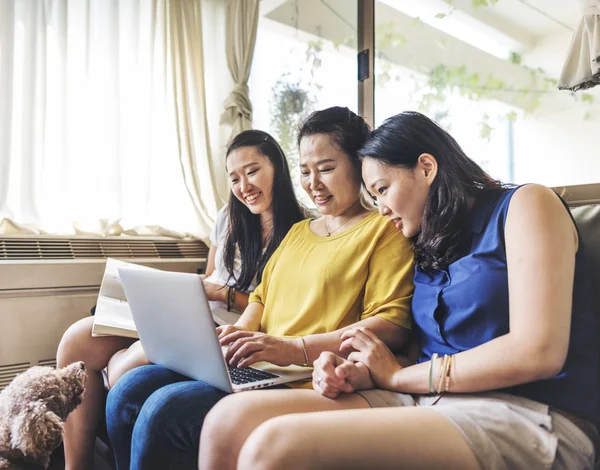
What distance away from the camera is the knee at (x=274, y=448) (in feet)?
2.27

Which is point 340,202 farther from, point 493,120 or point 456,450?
point 493,120

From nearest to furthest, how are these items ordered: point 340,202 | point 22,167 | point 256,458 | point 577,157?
point 256,458 < point 340,202 < point 577,157 < point 22,167

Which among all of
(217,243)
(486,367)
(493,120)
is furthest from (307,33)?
(486,367)

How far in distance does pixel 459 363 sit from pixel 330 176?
585 mm

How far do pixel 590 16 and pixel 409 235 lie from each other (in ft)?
3.37

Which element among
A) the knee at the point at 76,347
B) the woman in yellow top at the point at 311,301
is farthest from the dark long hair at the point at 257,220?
the knee at the point at 76,347

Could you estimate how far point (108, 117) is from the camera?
7.87ft

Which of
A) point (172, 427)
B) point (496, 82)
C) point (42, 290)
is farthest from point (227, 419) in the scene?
point (496, 82)

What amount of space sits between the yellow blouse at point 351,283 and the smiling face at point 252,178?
50 centimetres

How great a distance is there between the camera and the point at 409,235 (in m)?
1.09

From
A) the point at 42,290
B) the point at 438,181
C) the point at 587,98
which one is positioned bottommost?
the point at 42,290

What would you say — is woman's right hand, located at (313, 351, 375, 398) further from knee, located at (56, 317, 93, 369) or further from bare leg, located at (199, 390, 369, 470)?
knee, located at (56, 317, 93, 369)

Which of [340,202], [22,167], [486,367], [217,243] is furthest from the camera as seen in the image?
[22,167]

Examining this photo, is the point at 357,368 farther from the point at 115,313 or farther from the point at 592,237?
the point at 115,313
